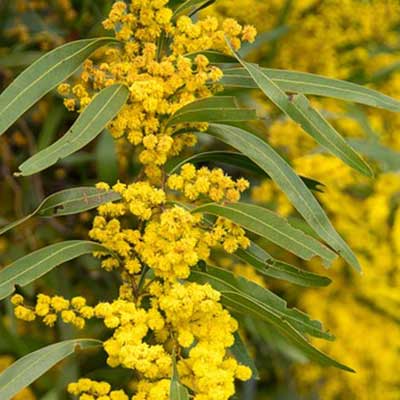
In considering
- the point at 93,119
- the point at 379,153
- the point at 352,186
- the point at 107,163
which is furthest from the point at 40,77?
the point at 352,186

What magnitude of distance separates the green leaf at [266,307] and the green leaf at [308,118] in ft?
0.75

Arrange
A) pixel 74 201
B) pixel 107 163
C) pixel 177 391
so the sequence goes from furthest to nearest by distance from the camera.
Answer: pixel 107 163 → pixel 74 201 → pixel 177 391

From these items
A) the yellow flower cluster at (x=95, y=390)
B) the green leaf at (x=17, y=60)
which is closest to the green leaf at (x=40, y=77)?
the yellow flower cluster at (x=95, y=390)

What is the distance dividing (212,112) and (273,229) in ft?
0.63

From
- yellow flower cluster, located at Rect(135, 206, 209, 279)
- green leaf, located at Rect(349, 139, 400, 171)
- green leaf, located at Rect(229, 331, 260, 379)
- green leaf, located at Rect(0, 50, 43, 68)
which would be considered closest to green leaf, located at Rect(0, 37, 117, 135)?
yellow flower cluster, located at Rect(135, 206, 209, 279)

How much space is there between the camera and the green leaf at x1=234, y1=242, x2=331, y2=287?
1495 mm

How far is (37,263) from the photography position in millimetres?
1412

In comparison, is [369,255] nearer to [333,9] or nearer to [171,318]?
[333,9]

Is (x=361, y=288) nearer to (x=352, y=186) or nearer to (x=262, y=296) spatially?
(x=352, y=186)

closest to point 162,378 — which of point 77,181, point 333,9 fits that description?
point 77,181

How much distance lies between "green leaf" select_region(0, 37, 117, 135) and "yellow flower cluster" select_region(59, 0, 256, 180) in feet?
Result: 0.09

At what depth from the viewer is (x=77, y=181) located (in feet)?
9.40

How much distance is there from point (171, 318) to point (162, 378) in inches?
3.2

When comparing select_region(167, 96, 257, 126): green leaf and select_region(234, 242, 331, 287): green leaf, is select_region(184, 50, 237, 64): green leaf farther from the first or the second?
select_region(234, 242, 331, 287): green leaf
